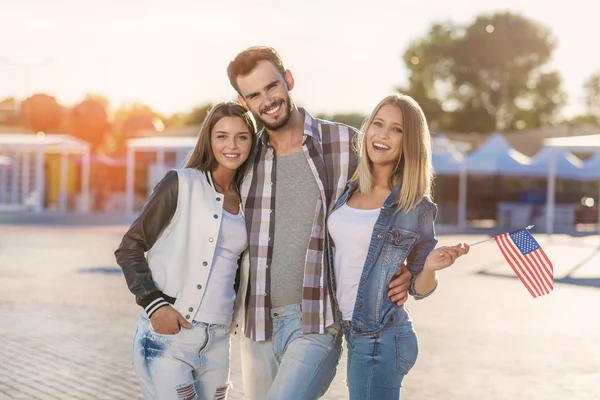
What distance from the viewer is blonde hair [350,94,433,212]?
4.08 metres

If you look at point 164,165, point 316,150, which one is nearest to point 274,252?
point 316,150

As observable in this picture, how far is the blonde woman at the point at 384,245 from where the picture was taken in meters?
4.01

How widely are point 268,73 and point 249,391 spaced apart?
1390 mm

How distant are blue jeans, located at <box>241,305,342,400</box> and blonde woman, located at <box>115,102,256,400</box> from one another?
8.9 inches

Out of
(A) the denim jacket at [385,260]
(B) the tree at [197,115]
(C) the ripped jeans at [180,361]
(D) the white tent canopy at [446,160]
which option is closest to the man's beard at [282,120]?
(A) the denim jacket at [385,260]

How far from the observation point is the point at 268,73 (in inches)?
176

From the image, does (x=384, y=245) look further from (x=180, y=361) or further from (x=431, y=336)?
(x=431, y=336)

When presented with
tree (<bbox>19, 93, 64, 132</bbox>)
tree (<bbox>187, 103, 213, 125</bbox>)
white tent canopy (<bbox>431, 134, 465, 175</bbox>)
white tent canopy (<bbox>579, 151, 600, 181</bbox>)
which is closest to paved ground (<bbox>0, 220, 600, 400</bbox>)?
white tent canopy (<bbox>431, 134, 465, 175</bbox>)

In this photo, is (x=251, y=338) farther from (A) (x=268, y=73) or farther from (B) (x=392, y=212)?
(A) (x=268, y=73)

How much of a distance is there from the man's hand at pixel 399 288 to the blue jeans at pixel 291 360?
Result: 0.96 feet

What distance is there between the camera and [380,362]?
399 centimetres

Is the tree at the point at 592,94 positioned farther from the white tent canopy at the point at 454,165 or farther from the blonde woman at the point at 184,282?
the blonde woman at the point at 184,282

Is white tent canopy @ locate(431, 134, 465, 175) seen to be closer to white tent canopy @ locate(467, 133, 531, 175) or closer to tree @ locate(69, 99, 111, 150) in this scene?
white tent canopy @ locate(467, 133, 531, 175)

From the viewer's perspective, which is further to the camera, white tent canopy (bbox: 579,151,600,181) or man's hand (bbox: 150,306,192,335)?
white tent canopy (bbox: 579,151,600,181)
